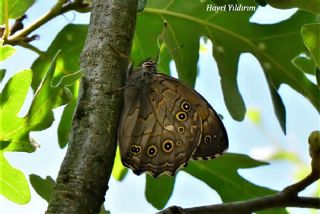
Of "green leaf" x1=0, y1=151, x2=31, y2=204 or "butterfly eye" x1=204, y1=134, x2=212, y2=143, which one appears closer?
"butterfly eye" x1=204, y1=134, x2=212, y2=143

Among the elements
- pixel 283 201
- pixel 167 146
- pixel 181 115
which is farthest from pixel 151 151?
pixel 283 201

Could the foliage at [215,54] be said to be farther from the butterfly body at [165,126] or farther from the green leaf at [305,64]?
the butterfly body at [165,126]

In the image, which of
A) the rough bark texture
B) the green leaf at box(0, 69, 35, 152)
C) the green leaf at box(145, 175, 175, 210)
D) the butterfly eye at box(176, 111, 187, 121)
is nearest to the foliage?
the green leaf at box(145, 175, 175, 210)

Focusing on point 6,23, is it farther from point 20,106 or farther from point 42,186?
point 42,186

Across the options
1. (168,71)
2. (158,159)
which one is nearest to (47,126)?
(158,159)

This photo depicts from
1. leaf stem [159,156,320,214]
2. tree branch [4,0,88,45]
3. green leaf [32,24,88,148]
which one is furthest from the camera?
green leaf [32,24,88,148]

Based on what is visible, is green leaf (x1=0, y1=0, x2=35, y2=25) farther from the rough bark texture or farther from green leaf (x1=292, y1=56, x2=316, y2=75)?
green leaf (x1=292, y1=56, x2=316, y2=75)

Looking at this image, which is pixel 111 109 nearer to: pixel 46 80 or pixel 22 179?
pixel 46 80
